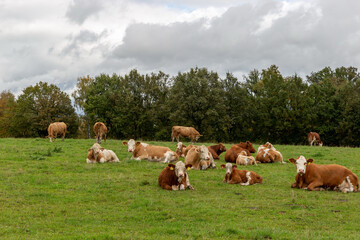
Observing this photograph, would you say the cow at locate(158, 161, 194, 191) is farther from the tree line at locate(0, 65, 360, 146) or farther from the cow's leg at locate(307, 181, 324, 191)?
the tree line at locate(0, 65, 360, 146)

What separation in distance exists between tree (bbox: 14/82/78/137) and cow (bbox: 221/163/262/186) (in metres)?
46.7

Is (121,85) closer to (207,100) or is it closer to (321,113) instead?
(207,100)

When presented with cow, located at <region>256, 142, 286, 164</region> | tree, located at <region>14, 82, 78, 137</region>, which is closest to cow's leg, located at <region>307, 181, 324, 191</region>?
cow, located at <region>256, 142, 286, 164</region>

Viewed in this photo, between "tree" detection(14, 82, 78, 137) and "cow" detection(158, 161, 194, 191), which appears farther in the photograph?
"tree" detection(14, 82, 78, 137)

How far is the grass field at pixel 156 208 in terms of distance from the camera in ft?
21.9

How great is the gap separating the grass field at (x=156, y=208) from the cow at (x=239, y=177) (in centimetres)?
43

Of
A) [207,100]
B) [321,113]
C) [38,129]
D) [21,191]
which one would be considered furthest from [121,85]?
[21,191]

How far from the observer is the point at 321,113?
168 ft

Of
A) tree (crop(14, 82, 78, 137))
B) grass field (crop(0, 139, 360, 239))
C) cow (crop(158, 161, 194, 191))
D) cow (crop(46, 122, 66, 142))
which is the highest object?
tree (crop(14, 82, 78, 137))

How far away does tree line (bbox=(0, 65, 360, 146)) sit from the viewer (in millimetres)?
49594

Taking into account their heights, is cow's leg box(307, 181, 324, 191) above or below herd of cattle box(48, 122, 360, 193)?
below

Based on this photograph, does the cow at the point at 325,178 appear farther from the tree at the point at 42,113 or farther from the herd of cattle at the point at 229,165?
the tree at the point at 42,113

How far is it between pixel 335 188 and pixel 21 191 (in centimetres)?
978

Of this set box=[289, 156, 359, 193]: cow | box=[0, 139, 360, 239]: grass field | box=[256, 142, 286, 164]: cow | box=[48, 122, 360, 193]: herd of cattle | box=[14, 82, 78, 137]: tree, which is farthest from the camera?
box=[14, 82, 78, 137]: tree
